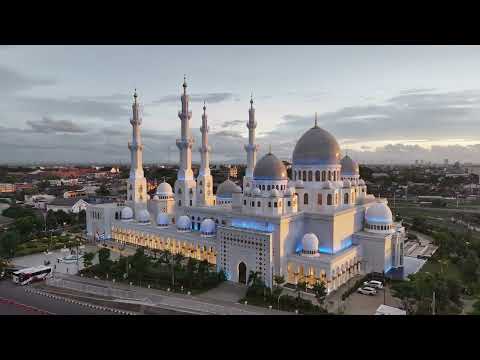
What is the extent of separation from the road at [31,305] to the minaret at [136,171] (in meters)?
10.7

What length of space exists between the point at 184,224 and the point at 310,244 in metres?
8.04

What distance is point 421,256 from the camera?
63.1ft

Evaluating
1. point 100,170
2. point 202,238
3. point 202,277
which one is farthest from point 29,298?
point 100,170

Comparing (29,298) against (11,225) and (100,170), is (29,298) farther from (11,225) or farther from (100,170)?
(100,170)

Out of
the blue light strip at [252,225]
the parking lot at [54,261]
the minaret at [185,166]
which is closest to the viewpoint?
the blue light strip at [252,225]

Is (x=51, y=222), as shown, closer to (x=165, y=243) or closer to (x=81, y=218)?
(x=81, y=218)

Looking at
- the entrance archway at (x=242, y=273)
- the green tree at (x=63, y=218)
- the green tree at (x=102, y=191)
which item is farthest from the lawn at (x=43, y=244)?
the green tree at (x=102, y=191)

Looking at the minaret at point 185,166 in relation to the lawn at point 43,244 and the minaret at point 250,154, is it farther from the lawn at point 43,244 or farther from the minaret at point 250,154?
the lawn at point 43,244

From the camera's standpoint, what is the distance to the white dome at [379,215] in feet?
57.3

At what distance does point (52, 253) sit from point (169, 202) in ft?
25.1

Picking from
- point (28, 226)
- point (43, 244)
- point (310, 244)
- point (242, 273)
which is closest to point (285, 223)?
point (310, 244)

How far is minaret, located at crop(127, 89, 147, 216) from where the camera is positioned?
2444 centimetres

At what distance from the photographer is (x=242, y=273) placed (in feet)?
50.4

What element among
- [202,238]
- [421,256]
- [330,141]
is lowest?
[421,256]
